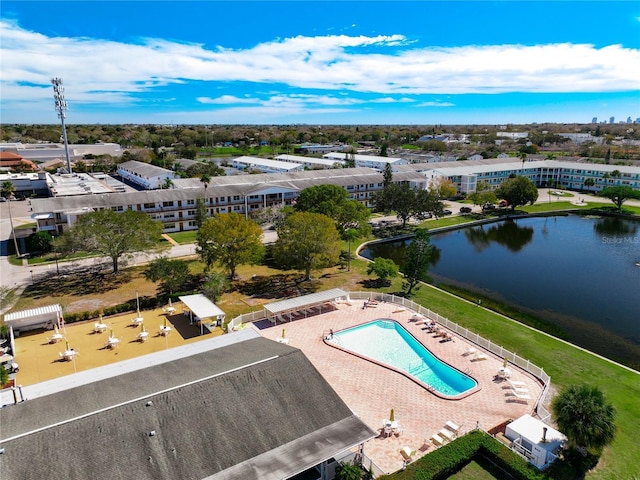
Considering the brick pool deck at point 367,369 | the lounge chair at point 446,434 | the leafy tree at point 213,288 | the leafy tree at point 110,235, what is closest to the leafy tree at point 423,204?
the brick pool deck at point 367,369

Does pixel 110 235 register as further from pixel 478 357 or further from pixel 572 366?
pixel 572 366

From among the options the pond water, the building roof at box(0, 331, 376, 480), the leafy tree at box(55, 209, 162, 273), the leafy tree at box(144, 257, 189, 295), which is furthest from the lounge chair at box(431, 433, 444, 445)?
the leafy tree at box(55, 209, 162, 273)

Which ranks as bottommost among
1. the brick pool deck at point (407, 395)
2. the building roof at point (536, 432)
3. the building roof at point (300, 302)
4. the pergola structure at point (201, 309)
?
the brick pool deck at point (407, 395)

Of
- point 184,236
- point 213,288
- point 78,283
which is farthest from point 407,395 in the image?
point 184,236

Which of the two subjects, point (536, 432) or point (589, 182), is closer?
point (536, 432)

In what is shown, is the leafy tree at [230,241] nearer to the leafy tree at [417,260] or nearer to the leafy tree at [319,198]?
the leafy tree at [319,198]

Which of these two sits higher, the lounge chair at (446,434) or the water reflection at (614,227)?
the lounge chair at (446,434)

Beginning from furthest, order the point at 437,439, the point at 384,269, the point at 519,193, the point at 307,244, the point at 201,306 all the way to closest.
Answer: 1. the point at 519,193
2. the point at 384,269
3. the point at 307,244
4. the point at 201,306
5. the point at 437,439

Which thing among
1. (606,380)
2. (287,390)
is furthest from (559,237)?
(287,390)
